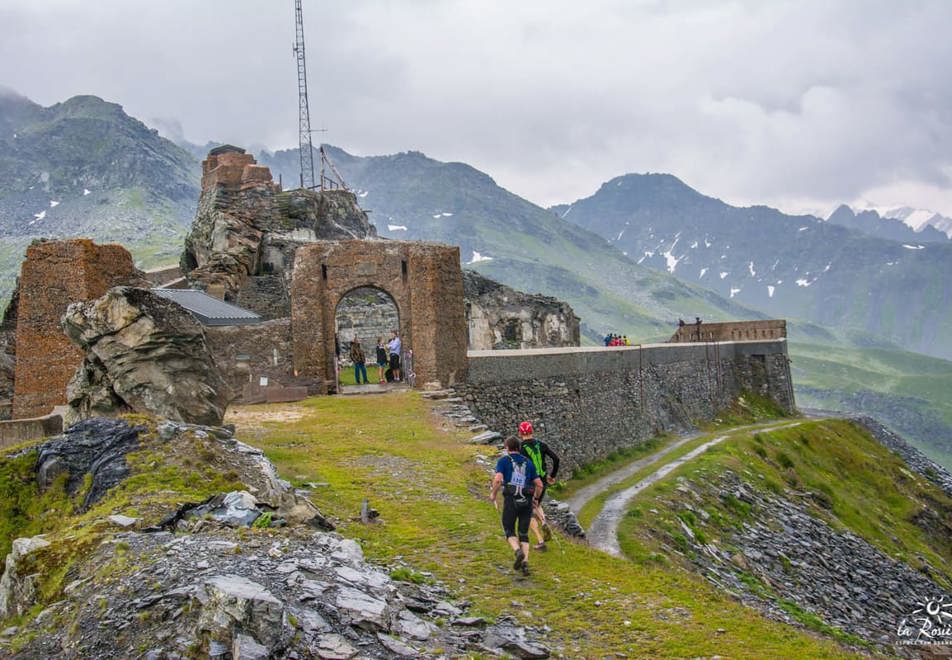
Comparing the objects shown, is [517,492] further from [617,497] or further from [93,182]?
[93,182]

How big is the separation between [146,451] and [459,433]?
9107 millimetres

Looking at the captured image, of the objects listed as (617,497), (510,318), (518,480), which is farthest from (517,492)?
(510,318)

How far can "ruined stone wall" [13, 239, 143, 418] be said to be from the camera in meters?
22.6

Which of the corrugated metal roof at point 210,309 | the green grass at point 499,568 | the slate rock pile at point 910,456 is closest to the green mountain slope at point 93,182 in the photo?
the corrugated metal roof at point 210,309

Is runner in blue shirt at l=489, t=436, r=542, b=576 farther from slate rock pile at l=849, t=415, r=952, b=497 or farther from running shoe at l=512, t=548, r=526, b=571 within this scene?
slate rock pile at l=849, t=415, r=952, b=497

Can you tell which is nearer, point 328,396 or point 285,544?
point 285,544

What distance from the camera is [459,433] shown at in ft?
62.4

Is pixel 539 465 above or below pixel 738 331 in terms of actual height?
below

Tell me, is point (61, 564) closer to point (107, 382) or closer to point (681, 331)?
point (107, 382)

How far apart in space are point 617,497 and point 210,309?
17.0m

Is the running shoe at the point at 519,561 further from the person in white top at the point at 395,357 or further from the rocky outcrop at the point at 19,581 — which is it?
the person in white top at the point at 395,357

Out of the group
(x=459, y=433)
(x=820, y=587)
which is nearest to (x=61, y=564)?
(x=459, y=433)

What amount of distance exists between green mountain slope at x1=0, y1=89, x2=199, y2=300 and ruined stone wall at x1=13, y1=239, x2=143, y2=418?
115 m

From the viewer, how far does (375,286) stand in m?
25.7
